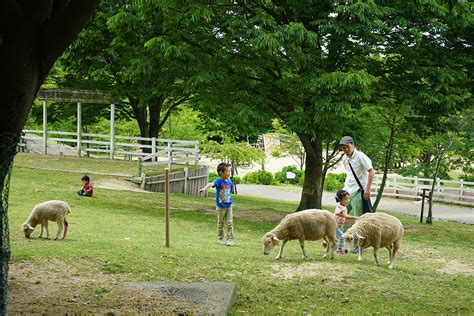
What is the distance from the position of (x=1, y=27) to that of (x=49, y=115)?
34428 mm

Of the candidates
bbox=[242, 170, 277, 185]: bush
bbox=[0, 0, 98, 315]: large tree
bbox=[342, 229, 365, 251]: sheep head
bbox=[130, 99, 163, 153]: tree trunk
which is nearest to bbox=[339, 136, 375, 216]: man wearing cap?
bbox=[342, 229, 365, 251]: sheep head

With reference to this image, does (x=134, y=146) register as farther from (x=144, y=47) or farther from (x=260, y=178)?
(x=260, y=178)

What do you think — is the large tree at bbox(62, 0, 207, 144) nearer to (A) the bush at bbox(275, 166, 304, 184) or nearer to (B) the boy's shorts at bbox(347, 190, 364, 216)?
(B) the boy's shorts at bbox(347, 190, 364, 216)

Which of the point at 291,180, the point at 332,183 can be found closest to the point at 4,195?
the point at 332,183

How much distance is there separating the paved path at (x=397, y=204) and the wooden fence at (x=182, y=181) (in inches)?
240

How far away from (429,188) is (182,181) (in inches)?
525

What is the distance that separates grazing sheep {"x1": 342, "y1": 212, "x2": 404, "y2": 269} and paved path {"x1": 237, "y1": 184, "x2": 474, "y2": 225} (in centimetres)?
1841

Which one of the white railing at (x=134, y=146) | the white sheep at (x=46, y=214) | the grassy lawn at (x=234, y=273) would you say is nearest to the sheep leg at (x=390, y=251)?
the grassy lawn at (x=234, y=273)

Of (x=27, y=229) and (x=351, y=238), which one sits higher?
(x=351, y=238)

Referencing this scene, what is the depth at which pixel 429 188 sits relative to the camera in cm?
3488

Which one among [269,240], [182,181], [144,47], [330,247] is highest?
[144,47]

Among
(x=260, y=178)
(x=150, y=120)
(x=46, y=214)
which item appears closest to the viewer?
(x=46, y=214)

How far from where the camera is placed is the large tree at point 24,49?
5.61 metres

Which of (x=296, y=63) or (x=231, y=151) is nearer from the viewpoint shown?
(x=296, y=63)
